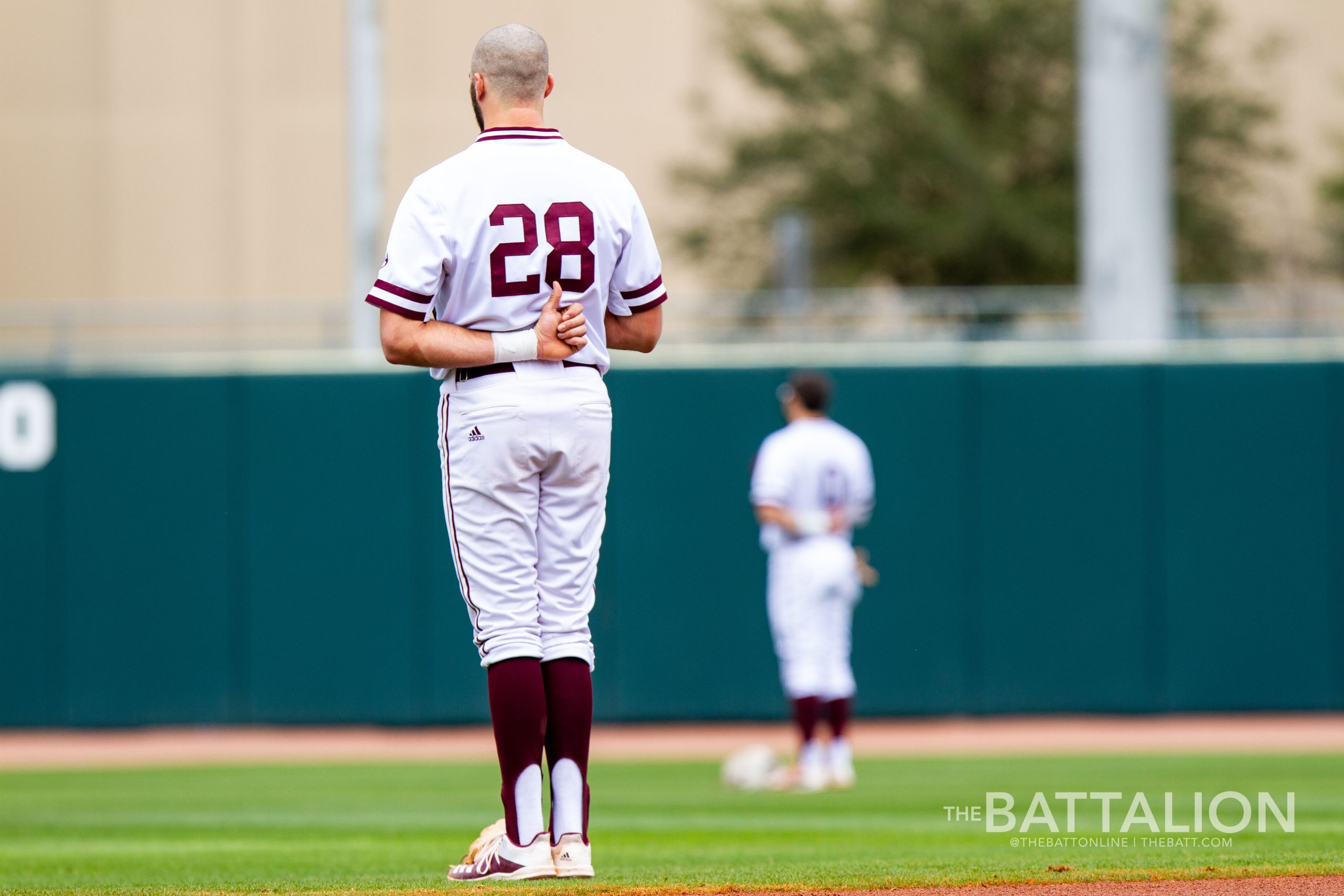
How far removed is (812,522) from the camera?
907cm

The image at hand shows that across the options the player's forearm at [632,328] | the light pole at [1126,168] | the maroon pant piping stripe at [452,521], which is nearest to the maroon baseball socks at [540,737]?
the maroon pant piping stripe at [452,521]

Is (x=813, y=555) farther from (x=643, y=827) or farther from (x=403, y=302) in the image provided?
(x=403, y=302)

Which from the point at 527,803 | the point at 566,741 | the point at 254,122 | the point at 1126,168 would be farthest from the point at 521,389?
the point at 254,122

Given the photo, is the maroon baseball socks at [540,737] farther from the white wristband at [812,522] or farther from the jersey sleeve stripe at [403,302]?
the white wristband at [812,522]

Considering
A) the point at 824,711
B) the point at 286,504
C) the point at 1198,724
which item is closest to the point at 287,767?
the point at 286,504

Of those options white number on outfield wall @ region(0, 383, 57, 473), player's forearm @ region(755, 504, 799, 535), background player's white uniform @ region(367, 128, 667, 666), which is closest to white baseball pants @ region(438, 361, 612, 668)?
background player's white uniform @ region(367, 128, 667, 666)

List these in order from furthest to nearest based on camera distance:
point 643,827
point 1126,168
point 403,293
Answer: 1. point 1126,168
2. point 643,827
3. point 403,293

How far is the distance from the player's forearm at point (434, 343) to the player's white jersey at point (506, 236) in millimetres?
28

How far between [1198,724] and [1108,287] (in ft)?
11.4

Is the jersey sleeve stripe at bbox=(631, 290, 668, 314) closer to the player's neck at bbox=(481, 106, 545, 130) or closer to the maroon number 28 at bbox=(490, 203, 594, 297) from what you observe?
the maroon number 28 at bbox=(490, 203, 594, 297)

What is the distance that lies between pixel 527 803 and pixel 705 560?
841cm

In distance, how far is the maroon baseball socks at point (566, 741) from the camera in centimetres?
414

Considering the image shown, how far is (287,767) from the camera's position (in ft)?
34.9

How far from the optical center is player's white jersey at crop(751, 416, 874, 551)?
8.97m
